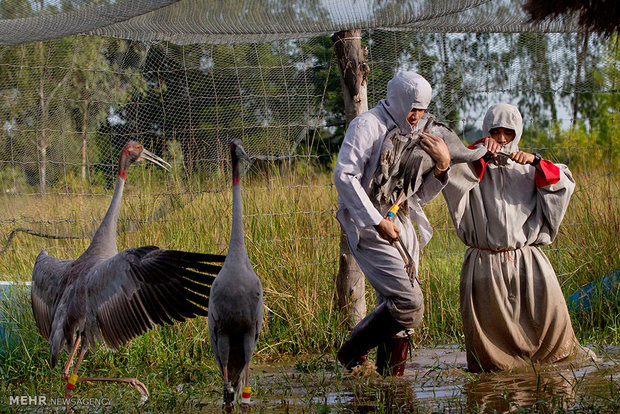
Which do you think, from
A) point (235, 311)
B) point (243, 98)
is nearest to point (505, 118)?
point (235, 311)

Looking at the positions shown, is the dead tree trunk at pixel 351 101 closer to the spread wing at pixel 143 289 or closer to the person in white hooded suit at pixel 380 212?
the person in white hooded suit at pixel 380 212

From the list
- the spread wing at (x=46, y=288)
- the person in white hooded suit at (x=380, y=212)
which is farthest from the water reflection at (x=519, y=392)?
the spread wing at (x=46, y=288)

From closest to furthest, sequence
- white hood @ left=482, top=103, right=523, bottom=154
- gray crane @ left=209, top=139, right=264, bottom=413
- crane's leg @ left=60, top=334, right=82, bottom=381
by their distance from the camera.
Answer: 1. gray crane @ left=209, top=139, right=264, bottom=413
2. crane's leg @ left=60, top=334, right=82, bottom=381
3. white hood @ left=482, top=103, right=523, bottom=154

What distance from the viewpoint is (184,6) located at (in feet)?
19.3

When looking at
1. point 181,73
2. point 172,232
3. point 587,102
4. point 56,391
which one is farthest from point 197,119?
point 587,102

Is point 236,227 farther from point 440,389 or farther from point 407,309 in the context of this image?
point 440,389

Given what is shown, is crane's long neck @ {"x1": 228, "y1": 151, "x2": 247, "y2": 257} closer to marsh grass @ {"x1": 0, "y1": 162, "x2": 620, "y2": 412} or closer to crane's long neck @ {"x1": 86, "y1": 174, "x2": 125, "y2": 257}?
crane's long neck @ {"x1": 86, "y1": 174, "x2": 125, "y2": 257}

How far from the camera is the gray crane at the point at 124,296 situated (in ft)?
15.5

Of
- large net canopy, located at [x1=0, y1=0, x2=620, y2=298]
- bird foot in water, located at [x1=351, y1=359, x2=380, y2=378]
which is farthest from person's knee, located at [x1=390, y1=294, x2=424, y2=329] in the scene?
large net canopy, located at [x1=0, y1=0, x2=620, y2=298]

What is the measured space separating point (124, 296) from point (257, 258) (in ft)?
5.83

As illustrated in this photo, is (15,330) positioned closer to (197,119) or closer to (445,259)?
(197,119)

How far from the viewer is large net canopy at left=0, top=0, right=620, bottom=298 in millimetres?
6031

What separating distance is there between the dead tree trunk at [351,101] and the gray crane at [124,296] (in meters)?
1.49

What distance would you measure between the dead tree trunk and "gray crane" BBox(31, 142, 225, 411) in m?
1.49
